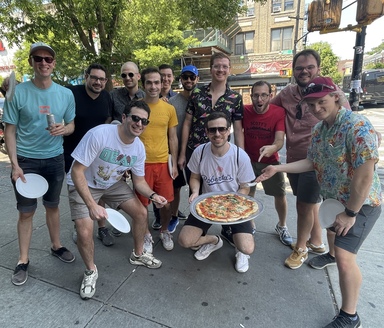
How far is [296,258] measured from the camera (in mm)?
2922

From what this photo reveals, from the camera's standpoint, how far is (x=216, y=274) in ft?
9.17

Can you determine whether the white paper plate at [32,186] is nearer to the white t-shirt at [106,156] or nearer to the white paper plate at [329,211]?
the white t-shirt at [106,156]

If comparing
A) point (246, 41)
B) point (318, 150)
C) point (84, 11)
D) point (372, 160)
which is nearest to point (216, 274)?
point (318, 150)

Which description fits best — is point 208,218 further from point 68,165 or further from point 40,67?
point 40,67

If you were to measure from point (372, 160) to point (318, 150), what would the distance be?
529 millimetres

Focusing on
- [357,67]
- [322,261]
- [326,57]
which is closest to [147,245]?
[322,261]

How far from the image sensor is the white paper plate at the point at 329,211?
6.93 ft

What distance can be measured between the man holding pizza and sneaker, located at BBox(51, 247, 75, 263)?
1.25m

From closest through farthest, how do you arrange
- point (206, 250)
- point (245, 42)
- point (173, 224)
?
point (206, 250) → point (173, 224) → point (245, 42)

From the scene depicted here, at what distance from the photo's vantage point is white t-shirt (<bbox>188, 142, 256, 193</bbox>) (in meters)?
2.88

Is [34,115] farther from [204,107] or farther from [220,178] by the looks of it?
[220,178]

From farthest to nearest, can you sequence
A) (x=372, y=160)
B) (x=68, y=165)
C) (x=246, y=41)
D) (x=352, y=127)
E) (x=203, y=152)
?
(x=246, y=41) → (x=68, y=165) → (x=203, y=152) → (x=352, y=127) → (x=372, y=160)

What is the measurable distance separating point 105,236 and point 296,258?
7.58 feet

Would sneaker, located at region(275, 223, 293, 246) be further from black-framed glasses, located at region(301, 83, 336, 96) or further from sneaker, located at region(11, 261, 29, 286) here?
sneaker, located at region(11, 261, 29, 286)
